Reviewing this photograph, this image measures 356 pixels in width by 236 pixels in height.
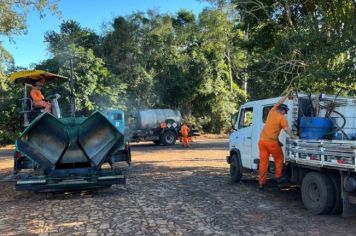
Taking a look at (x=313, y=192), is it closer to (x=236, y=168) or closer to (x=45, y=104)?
(x=236, y=168)

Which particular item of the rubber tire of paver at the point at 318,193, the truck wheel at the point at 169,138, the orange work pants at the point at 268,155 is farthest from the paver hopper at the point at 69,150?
the truck wheel at the point at 169,138

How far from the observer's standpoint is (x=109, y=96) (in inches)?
1316

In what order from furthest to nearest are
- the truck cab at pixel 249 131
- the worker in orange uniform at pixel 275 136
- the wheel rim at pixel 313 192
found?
the truck cab at pixel 249 131
the worker in orange uniform at pixel 275 136
the wheel rim at pixel 313 192

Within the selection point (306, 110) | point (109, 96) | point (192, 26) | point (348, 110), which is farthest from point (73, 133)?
point (192, 26)

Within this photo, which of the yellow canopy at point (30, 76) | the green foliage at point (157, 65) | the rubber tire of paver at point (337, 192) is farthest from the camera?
the green foliage at point (157, 65)

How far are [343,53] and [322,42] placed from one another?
0.90 meters

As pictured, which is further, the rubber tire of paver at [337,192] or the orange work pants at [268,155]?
the orange work pants at [268,155]

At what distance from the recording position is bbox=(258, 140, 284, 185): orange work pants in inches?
389

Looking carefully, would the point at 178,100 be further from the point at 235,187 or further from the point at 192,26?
the point at 235,187

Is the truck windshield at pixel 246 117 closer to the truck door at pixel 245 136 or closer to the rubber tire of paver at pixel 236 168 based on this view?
the truck door at pixel 245 136

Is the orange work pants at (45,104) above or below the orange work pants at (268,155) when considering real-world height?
above

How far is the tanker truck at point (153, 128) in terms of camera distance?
2800 cm

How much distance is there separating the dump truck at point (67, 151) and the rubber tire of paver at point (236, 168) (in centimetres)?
313

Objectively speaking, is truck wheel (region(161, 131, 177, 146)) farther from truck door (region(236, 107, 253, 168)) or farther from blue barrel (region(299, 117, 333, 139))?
blue barrel (region(299, 117, 333, 139))
